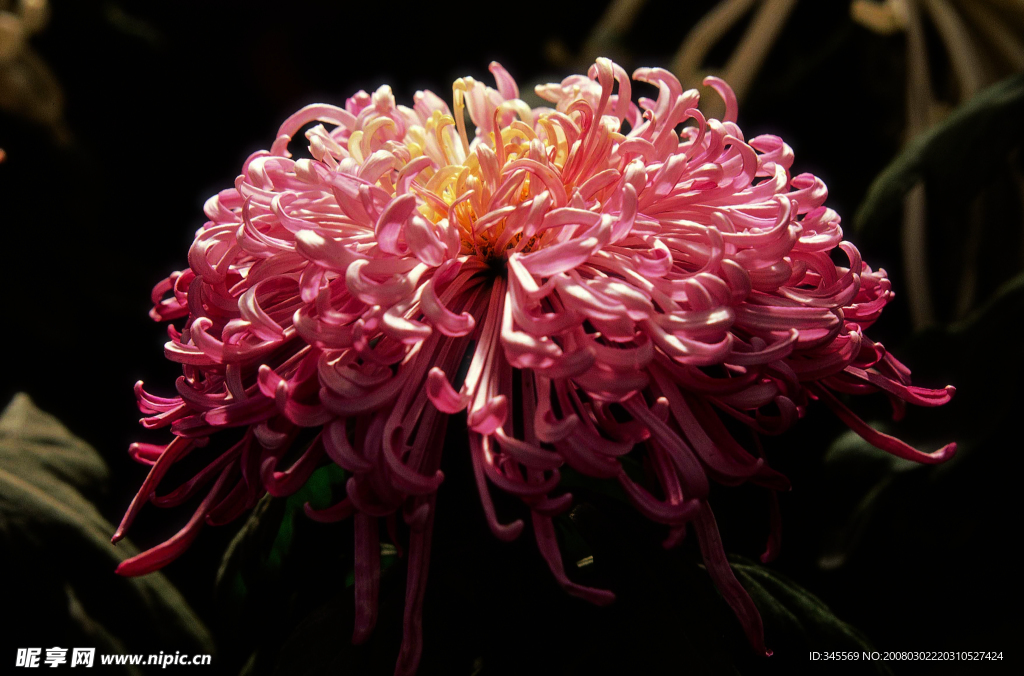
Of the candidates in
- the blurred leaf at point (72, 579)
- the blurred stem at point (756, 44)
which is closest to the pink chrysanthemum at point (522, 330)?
the blurred leaf at point (72, 579)

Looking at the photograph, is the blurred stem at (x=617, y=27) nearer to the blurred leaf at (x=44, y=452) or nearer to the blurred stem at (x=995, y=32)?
the blurred stem at (x=995, y=32)

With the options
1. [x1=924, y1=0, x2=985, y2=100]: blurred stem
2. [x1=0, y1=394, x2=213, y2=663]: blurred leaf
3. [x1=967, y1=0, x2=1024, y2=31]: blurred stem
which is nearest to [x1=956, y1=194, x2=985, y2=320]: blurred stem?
[x1=924, y1=0, x2=985, y2=100]: blurred stem

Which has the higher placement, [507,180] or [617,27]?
[617,27]

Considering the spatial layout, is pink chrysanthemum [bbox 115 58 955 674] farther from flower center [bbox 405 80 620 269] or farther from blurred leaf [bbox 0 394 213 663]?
blurred leaf [bbox 0 394 213 663]

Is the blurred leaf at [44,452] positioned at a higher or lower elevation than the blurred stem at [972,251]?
higher

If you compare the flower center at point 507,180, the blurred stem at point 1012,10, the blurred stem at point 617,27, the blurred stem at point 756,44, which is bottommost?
the flower center at point 507,180

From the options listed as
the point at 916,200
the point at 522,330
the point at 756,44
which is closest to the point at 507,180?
the point at 522,330

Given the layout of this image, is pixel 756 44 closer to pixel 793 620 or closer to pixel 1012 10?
pixel 1012 10

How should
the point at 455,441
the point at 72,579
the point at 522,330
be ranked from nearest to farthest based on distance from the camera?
1. the point at 522,330
2. the point at 455,441
3. the point at 72,579
